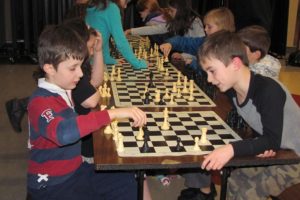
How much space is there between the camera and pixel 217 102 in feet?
7.94

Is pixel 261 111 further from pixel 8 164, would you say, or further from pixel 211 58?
pixel 8 164

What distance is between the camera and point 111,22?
3137 millimetres

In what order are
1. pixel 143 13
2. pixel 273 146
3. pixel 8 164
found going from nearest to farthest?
pixel 273 146, pixel 8 164, pixel 143 13

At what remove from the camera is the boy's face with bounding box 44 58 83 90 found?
71.5 inches

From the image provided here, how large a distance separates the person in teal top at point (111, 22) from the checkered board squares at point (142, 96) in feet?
1.42

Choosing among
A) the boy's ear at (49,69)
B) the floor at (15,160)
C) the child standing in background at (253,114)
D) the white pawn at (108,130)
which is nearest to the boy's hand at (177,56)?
the floor at (15,160)

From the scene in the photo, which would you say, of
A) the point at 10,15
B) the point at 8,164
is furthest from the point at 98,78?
the point at 10,15

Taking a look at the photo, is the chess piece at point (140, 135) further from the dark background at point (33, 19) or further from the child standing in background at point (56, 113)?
the dark background at point (33, 19)

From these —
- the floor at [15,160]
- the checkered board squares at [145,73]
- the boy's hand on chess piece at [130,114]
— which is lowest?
the floor at [15,160]

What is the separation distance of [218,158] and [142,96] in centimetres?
91

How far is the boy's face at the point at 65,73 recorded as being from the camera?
1816 millimetres

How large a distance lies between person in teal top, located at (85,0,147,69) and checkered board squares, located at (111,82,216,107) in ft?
1.42

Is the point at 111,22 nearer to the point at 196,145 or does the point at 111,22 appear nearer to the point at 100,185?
the point at 100,185

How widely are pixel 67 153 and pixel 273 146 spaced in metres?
0.87
